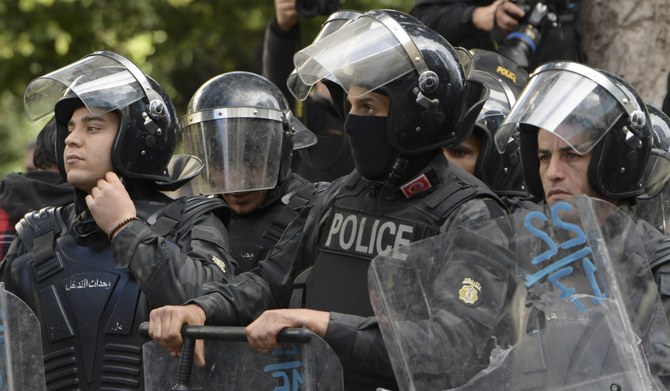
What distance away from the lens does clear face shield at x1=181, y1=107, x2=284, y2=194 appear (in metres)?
5.25

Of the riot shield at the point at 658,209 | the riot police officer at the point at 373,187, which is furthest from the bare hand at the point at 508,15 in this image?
the riot police officer at the point at 373,187

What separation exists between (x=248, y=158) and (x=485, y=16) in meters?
1.52

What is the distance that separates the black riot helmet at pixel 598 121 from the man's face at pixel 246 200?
177 cm

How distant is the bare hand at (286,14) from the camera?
6.40 m

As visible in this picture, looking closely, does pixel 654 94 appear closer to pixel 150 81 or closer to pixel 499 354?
pixel 150 81

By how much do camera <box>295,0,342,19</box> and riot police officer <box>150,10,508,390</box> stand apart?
206 cm

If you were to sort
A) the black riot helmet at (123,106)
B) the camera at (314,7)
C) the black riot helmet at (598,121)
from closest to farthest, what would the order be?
1. the black riot helmet at (598,121)
2. the black riot helmet at (123,106)
3. the camera at (314,7)

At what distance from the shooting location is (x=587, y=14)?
666cm

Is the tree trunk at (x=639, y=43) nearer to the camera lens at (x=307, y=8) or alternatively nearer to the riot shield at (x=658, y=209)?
the camera lens at (x=307, y=8)

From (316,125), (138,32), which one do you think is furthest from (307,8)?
(138,32)

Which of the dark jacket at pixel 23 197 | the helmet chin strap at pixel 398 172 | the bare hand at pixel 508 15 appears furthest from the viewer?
the bare hand at pixel 508 15

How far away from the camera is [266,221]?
17.3 feet

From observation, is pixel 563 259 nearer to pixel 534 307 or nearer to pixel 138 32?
pixel 534 307

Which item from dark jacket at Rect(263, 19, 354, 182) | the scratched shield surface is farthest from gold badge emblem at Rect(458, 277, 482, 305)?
dark jacket at Rect(263, 19, 354, 182)
